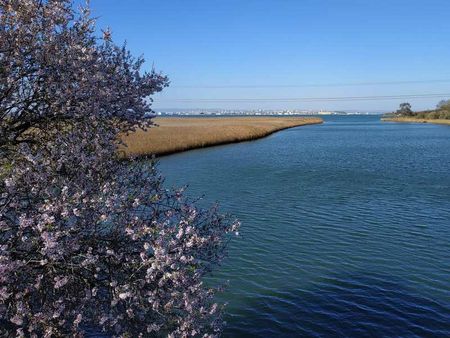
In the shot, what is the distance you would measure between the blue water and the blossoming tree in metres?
7.72

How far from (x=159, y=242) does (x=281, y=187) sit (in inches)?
1365

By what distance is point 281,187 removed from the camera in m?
42.2

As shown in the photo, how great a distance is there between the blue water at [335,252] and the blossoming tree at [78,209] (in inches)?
304

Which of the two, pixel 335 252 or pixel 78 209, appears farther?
pixel 335 252

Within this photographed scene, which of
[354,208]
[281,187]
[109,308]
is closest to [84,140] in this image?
[109,308]

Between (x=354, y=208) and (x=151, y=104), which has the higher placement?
(x=151, y=104)

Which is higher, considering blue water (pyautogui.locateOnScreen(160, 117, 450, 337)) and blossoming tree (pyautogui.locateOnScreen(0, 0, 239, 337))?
blossoming tree (pyautogui.locateOnScreen(0, 0, 239, 337))

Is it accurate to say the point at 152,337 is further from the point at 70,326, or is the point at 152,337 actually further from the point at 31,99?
the point at 31,99

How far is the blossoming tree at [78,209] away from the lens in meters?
A: 8.11

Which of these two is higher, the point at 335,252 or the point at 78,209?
the point at 78,209

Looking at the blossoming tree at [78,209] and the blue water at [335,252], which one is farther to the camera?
the blue water at [335,252]

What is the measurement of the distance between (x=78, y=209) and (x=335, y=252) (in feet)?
60.5

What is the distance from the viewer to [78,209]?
27.2ft

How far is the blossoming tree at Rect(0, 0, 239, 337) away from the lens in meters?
8.11
